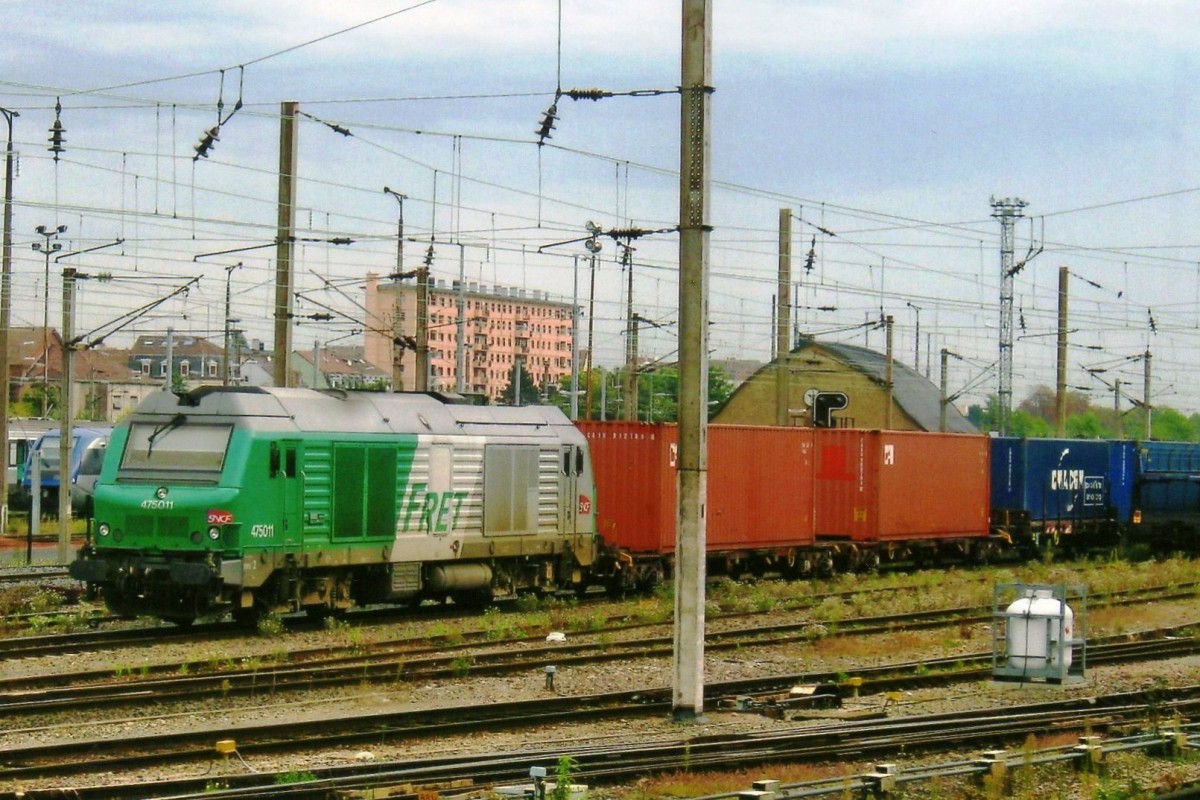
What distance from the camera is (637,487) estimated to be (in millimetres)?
26312

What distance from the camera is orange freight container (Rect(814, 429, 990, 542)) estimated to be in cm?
3119

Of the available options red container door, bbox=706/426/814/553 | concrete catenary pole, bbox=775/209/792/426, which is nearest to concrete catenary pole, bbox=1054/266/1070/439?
concrete catenary pole, bbox=775/209/792/426

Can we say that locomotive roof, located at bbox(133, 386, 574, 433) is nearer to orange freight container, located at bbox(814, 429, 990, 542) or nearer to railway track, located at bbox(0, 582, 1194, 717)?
railway track, located at bbox(0, 582, 1194, 717)

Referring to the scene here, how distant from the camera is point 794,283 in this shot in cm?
3859

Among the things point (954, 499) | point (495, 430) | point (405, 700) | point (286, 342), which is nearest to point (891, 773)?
point (405, 700)

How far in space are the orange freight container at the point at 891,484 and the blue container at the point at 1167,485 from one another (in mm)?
6974

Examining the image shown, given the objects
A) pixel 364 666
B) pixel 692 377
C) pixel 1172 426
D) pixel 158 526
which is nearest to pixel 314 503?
pixel 158 526

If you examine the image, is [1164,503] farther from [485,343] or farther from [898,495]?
[485,343]

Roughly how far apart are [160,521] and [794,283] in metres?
22.5

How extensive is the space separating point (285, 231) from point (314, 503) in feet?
23.5

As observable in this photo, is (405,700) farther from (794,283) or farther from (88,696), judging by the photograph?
(794,283)

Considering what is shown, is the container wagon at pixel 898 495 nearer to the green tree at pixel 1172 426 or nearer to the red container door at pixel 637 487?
the red container door at pixel 637 487

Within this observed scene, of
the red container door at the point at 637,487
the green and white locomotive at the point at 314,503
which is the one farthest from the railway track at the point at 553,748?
the red container door at the point at 637,487

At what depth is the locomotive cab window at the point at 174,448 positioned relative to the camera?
765 inches
